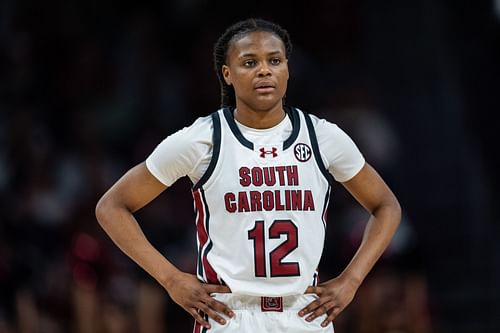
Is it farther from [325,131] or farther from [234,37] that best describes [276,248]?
[234,37]

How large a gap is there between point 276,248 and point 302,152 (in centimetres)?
48

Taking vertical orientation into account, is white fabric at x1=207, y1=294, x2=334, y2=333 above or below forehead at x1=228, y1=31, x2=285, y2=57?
below

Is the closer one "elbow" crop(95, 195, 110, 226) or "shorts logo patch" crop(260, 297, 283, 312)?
"shorts logo patch" crop(260, 297, 283, 312)

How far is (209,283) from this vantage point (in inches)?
206

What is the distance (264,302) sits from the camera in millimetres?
5105

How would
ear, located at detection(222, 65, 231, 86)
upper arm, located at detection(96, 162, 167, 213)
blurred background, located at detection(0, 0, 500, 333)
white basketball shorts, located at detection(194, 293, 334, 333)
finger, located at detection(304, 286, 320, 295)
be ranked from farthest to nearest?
blurred background, located at detection(0, 0, 500, 333) → ear, located at detection(222, 65, 231, 86) → upper arm, located at detection(96, 162, 167, 213) → finger, located at detection(304, 286, 320, 295) → white basketball shorts, located at detection(194, 293, 334, 333)

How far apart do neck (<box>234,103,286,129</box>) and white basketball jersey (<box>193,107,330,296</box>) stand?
0.34ft

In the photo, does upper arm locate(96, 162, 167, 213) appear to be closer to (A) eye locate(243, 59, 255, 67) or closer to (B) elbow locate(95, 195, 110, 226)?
(B) elbow locate(95, 195, 110, 226)

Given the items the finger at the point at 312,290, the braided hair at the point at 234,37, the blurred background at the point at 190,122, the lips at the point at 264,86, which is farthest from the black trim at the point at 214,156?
the blurred background at the point at 190,122

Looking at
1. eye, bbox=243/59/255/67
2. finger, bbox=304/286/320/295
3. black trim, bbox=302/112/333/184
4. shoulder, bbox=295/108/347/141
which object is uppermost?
eye, bbox=243/59/255/67

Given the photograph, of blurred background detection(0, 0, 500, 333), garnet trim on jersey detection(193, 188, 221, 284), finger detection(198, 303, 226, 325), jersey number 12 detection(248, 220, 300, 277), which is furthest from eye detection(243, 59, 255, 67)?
blurred background detection(0, 0, 500, 333)

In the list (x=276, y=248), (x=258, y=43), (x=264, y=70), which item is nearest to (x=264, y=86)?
(x=264, y=70)

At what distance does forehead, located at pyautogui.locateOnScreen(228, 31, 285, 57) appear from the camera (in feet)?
17.1

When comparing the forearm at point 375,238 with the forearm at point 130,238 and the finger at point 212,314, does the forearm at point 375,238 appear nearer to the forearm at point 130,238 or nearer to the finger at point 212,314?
the finger at point 212,314
